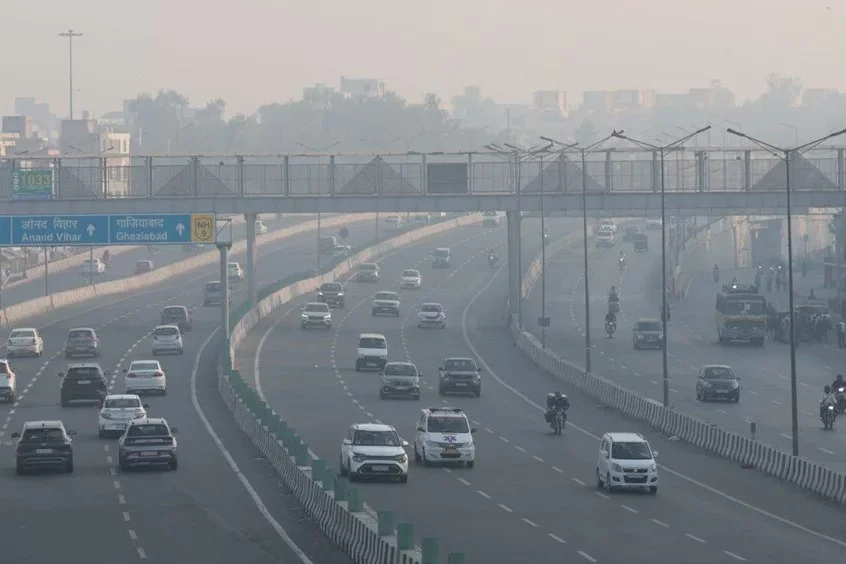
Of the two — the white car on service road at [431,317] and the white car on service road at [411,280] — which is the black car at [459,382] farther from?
the white car on service road at [411,280]

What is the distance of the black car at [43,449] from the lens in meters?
45.0

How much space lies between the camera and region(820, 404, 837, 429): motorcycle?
188ft

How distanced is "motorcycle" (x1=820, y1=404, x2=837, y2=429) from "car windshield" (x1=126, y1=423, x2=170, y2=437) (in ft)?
73.9

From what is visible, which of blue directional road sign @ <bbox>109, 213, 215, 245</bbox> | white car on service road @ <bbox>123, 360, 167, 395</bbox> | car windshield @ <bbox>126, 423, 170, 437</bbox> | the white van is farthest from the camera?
blue directional road sign @ <bbox>109, 213, 215, 245</bbox>

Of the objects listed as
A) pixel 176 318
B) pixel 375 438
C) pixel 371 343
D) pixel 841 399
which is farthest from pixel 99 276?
pixel 375 438

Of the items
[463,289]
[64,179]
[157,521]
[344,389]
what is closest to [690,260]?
[463,289]

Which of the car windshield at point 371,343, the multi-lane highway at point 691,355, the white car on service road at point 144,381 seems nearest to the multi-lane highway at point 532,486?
the car windshield at point 371,343

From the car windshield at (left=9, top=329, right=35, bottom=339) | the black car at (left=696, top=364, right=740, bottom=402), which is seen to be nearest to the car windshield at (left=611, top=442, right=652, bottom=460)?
the black car at (left=696, top=364, right=740, bottom=402)

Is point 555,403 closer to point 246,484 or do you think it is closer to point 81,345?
point 246,484

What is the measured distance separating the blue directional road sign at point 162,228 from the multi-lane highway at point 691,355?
61.9 feet

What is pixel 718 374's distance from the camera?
6706 cm

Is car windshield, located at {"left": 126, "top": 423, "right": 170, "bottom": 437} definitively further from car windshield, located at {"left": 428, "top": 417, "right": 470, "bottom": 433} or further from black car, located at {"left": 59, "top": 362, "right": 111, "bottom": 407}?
black car, located at {"left": 59, "top": 362, "right": 111, "bottom": 407}

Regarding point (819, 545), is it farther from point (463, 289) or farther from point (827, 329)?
point (463, 289)

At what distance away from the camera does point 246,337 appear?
93.1 metres
